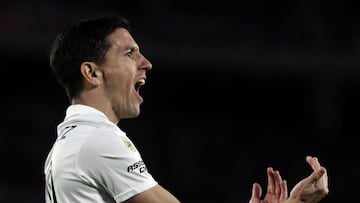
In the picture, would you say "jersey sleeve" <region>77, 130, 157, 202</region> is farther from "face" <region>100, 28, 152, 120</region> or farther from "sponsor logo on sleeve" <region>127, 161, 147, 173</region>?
"face" <region>100, 28, 152, 120</region>

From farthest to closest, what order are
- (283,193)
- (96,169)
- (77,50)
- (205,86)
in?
(205,86) < (283,193) < (77,50) < (96,169)

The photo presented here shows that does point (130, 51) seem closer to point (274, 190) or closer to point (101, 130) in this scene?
point (101, 130)

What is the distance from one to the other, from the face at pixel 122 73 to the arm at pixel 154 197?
0.37m

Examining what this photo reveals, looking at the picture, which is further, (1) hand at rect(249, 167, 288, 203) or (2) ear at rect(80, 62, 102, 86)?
(1) hand at rect(249, 167, 288, 203)

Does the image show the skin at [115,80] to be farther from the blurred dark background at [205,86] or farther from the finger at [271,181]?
the blurred dark background at [205,86]

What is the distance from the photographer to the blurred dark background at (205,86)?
1017 cm

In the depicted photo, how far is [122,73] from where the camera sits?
107 inches

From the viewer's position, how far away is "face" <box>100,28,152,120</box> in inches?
107

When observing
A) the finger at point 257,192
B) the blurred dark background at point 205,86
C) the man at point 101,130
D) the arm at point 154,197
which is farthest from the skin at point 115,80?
the blurred dark background at point 205,86

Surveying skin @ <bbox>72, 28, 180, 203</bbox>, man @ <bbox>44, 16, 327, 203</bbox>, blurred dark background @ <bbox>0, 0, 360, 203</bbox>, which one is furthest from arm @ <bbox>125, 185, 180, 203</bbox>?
blurred dark background @ <bbox>0, 0, 360, 203</bbox>

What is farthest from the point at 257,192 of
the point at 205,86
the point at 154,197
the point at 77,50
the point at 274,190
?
the point at 205,86

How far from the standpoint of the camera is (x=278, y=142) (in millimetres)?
11516

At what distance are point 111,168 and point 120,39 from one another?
531 millimetres

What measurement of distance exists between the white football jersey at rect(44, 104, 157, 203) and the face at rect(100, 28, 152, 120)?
203 mm
